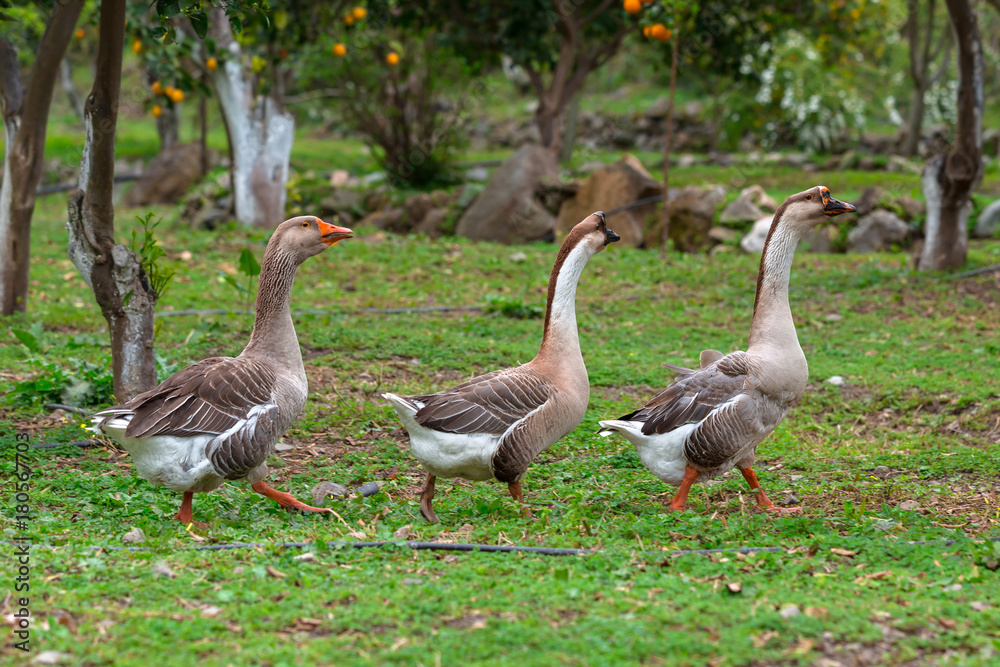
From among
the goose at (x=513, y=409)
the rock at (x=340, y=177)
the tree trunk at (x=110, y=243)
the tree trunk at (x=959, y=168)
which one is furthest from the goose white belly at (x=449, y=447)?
the rock at (x=340, y=177)

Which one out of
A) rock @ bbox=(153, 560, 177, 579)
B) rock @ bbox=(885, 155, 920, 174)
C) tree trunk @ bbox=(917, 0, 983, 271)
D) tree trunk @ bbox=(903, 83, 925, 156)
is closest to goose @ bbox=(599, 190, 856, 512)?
rock @ bbox=(153, 560, 177, 579)

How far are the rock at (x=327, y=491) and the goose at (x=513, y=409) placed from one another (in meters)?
0.69

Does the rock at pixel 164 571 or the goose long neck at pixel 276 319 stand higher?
the goose long neck at pixel 276 319

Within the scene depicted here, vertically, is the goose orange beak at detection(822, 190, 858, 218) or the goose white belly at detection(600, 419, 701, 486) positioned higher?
the goose orange beak at detection(822, 190, 858, 218)

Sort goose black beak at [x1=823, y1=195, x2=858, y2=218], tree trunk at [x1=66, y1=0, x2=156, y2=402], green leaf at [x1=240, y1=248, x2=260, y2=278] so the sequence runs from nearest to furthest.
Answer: goose black beak at [x1=823, y1=195, x2=858, y2=218] < tree trunk at [x1=66, y1=0, x2=156, y2=402] < green leaf at [x1=240, y1=248, x2=260, y2=278]

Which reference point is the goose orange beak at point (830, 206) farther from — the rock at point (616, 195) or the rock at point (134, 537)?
the rock at point (616, 195)

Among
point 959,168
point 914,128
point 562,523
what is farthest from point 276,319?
point 914,128

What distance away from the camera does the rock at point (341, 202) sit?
55.1 ft

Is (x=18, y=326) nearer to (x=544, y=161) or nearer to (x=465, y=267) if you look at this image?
(x=465, y=267)

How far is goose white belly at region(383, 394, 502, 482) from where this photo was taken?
4.43 m

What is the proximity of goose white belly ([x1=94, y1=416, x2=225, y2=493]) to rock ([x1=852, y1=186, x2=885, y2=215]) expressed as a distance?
12029 mm

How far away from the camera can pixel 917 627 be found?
→ 3.22 m

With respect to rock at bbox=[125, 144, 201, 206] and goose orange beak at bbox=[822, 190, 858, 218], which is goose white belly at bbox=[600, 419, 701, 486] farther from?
rock at bbox=[125, 144, 201, 206]

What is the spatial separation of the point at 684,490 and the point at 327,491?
79.9 inches
